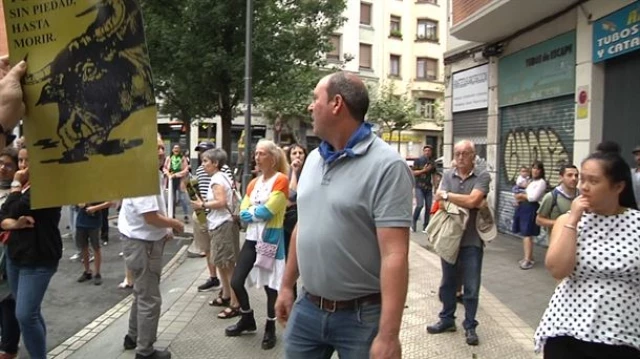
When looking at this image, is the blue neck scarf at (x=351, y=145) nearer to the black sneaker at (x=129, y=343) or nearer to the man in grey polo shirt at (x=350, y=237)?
the man in grey polo shirt at (x=350, y=237)

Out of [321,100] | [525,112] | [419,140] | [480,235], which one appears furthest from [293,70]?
[419,140]

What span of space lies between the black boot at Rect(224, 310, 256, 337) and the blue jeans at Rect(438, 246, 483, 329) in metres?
1.80

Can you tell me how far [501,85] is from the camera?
38.2 ft

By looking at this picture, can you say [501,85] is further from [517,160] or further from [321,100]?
[321,100]

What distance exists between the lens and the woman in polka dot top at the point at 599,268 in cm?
259

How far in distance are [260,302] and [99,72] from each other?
4.51 metres

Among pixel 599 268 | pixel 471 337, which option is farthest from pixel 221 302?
pixel 599 268

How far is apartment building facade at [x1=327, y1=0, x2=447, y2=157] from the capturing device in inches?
1556

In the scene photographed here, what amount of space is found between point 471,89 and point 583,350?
432 inches

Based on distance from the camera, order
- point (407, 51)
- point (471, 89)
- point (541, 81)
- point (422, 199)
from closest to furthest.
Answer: point (541, 81) → point (422, 199) → point (471, 89) → point (407, 51)

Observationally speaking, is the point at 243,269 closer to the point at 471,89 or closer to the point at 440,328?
Result: the point at 440,328

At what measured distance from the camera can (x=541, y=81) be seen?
10148 mm

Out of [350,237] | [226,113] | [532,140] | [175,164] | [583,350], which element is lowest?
[583,350]

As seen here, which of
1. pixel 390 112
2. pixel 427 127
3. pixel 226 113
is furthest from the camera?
pixel 427 127
